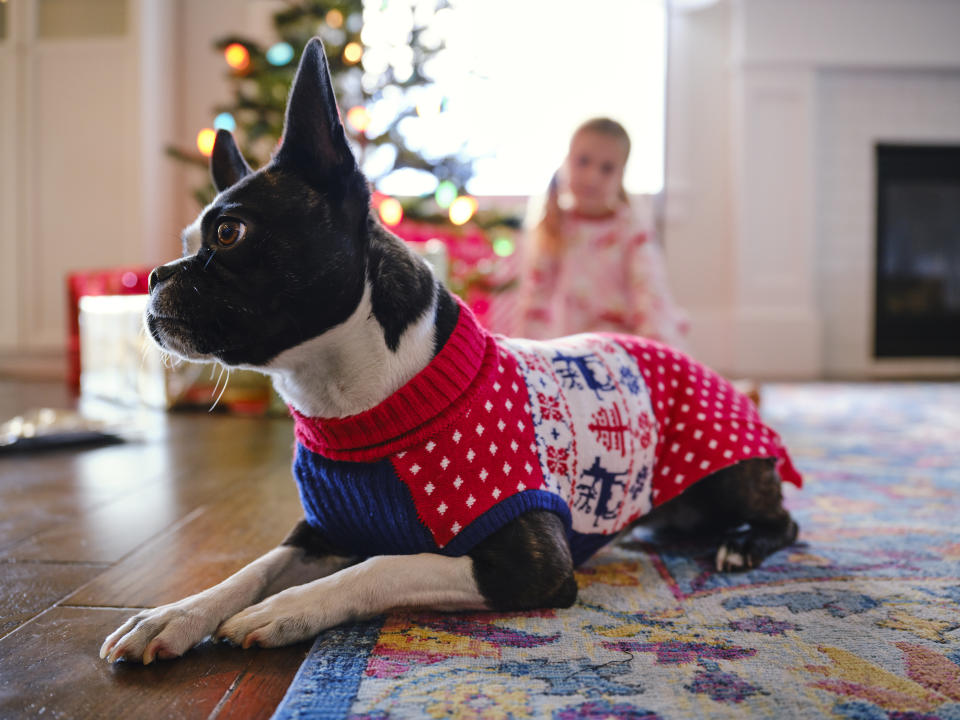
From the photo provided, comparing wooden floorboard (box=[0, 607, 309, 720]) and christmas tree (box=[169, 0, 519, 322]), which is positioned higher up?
christmas tree (box=[169, 0, 519, 322])

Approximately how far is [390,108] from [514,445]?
2.49 meters

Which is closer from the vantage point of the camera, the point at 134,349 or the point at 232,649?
the point at 232,649

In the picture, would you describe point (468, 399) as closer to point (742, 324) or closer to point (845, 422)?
point (845, 422)

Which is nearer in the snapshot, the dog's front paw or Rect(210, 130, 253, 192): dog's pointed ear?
the dog's front paw

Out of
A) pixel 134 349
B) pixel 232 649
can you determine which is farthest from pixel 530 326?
pixel 232 649

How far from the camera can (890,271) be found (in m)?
4.98

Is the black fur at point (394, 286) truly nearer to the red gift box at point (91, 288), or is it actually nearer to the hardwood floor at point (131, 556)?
the hardwood floor at point (131, 556)

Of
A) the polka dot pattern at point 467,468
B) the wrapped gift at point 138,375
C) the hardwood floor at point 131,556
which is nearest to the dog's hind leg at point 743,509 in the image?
the polka dot pattern at point 467,468

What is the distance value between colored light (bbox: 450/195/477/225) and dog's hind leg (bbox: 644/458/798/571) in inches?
80.4

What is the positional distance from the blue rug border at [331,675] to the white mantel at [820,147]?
4230 mm

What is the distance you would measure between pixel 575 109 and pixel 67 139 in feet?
9.59

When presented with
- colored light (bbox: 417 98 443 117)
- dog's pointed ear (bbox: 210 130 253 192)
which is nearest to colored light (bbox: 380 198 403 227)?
colored light (bbox: 417 98 443 117)

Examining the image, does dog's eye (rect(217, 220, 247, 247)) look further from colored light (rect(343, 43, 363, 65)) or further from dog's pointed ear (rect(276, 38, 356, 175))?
colored light (rect(343, 43, 363, 65))

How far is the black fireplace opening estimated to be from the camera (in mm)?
4938
